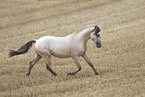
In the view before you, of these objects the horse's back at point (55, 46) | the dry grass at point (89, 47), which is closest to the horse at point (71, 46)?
the horse's back at point (55, 46)

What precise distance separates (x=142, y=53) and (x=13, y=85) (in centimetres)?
660

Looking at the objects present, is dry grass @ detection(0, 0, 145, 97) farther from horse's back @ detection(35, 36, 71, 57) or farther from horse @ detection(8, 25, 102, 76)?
horse's back @ detection(35, 36, 71, 57)

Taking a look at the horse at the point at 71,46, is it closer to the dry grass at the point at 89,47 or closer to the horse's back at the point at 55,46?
the horse's back at the point at 55,46

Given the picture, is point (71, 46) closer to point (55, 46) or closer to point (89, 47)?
point (55, 46)

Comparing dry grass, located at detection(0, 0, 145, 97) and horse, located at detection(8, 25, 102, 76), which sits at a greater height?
horse, located at detection(8, 25, 102, 76)

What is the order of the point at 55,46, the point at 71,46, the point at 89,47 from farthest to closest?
the point at 89,47
the point at 55,46
the point at 71,46

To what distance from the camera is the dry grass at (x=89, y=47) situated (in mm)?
8297

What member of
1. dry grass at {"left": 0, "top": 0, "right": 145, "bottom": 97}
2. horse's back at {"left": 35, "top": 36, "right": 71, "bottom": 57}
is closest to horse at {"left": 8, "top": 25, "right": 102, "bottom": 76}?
horse's back at {"left": 35, "top": 36, "right": 71, "bottom": 57}

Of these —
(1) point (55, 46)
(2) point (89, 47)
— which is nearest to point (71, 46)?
(1) point (55, 46)

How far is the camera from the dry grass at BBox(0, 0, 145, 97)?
327 inches

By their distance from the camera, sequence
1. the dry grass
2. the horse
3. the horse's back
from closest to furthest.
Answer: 1. the dry grass
2. the horse
3. the horse's back

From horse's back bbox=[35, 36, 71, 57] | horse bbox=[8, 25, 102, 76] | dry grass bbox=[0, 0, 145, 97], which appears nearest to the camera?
dry grass bbox=[0, 0, 145, 97]

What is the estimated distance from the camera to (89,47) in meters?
15.7

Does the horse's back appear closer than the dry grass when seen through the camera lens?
No
